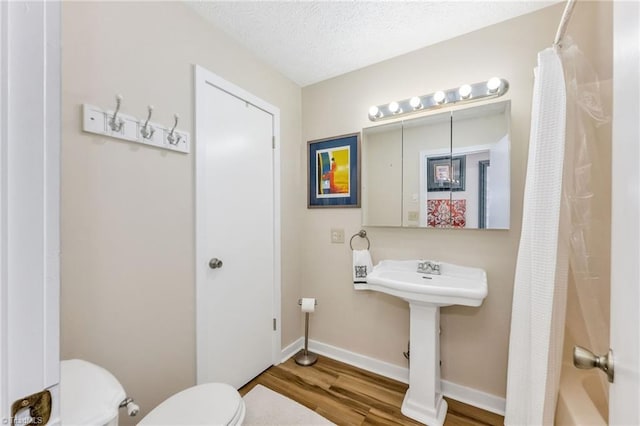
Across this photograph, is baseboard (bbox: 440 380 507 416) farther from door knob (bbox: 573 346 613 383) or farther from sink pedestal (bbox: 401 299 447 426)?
door knob (bbox: 573 346 613 383)

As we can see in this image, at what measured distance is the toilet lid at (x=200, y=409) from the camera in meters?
1.07

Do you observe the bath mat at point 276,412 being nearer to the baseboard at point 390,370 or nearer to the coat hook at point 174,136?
the baseboard at point 390,370

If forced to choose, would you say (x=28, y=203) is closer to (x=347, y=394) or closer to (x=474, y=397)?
(x=347, y=394)

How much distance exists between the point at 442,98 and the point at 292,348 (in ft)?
7.34

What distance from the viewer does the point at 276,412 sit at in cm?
157

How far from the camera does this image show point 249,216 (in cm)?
184

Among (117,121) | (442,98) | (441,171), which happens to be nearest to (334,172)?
(441,171)

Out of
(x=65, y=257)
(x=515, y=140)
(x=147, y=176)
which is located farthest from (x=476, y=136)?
(x=65, y=257)

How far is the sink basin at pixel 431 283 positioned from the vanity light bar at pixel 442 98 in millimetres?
1068

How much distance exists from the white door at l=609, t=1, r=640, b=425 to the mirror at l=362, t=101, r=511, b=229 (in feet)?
3.44

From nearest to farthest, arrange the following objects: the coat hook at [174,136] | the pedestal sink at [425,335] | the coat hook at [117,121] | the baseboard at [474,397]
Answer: the coat hook at [117,121], the coat hook at [174,136], the pedestal sink at [425,335], the baseboard at [474,397]

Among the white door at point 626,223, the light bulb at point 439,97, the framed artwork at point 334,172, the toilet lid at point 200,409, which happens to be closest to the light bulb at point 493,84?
the light bulb at point 439,97

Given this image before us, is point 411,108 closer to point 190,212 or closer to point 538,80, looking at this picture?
point 538,80

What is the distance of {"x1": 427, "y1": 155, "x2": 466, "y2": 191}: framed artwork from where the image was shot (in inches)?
66.0
